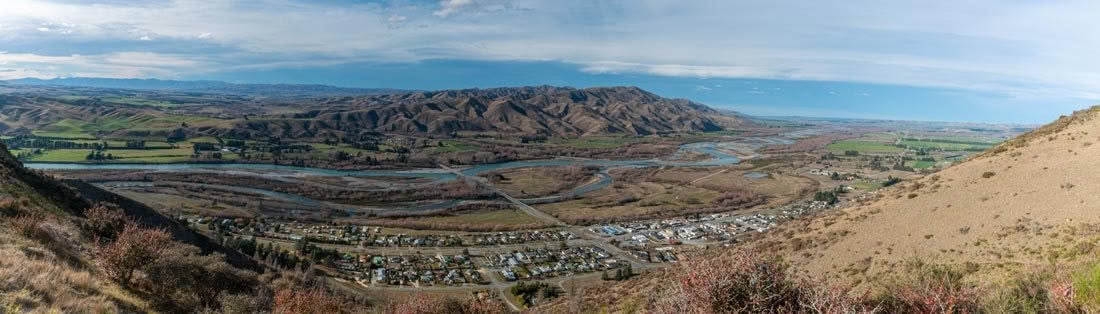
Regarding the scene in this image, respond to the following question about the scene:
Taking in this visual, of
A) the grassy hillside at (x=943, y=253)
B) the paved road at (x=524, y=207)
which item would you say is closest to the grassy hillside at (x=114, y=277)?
the grassy hillside at (x=943, y=253)

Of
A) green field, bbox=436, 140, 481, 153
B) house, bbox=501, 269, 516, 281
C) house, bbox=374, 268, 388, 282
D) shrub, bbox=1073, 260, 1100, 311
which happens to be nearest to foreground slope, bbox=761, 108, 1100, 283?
shrub, bbox=1073, 260, 1100, 311

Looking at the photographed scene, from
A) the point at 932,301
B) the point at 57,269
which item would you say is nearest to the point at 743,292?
the point at 932,301

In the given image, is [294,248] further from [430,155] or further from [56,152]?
[56,152]

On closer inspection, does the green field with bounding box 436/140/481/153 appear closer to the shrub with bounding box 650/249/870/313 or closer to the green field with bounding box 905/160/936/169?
the green field with bounding box 905/160/936/169

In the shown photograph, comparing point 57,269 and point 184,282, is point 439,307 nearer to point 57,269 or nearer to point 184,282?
point 184,282

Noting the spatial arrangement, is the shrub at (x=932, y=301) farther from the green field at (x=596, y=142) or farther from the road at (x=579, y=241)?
the green field at (x=596, y=142)
